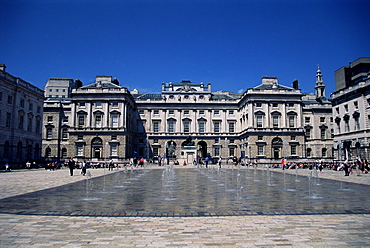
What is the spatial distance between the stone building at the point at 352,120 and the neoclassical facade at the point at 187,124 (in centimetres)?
1345

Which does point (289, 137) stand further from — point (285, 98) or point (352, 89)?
point (352, 89)

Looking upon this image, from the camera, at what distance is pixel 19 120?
47.6 meters

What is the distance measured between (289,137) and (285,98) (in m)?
8.66

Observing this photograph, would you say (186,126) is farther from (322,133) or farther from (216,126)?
(322,133)

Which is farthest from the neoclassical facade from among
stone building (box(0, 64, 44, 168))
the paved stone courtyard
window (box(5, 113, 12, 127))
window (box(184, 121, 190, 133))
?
the paved stone courtyard

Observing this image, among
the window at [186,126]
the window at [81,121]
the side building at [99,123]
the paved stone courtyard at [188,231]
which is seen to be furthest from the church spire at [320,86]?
the paved stone courtyard at [188,231]

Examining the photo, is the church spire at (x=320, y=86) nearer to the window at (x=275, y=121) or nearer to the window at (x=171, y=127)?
the window at (x=275, y=121)

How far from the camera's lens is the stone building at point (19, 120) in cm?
4303

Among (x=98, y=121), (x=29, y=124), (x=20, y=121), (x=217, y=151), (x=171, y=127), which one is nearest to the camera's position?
(x=20, y=121)

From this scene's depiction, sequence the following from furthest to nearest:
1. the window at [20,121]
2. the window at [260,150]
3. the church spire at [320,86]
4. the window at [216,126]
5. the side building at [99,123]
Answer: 1. the church spire at [320,86]
2. the window at [216,126]
3. the window at [260,150]
4. the side building at [99,123]
5. the window at [20,121]

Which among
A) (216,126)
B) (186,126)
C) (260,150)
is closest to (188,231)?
(260,150)

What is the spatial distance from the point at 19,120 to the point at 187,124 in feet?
125

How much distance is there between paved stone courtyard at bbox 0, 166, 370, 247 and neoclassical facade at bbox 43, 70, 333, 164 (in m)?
52.1

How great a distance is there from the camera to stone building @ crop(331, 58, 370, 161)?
1722 inches
